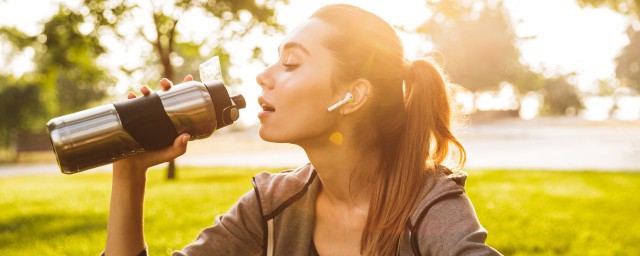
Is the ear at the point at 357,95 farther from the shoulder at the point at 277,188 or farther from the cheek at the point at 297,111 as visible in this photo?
the shoulder at the point at 277,188

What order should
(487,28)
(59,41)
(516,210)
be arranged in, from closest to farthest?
(516,210) < (59,41) < (487,28)

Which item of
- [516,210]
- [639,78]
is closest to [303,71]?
[516,210]

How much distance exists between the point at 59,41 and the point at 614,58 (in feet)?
149

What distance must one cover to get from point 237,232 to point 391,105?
0.80 metres

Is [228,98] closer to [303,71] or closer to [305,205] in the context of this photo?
[303,71]

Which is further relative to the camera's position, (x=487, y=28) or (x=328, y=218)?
(x=487, y=28)

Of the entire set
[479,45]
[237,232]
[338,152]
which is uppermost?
[338,152]

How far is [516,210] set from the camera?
21.8 feet

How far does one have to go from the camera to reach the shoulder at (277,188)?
2.28 meters

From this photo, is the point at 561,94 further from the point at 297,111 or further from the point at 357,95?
the point at 297,111

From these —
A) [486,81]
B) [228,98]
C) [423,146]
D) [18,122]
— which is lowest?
[18,122]

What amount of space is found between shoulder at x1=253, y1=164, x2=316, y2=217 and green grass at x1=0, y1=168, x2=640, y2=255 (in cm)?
247

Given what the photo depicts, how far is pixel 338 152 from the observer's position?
231cm

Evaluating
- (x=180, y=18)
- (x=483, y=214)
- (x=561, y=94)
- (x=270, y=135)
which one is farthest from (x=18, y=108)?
(x=561, y=94)
